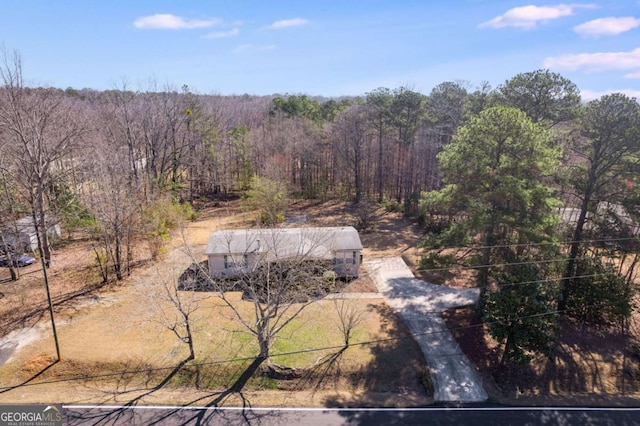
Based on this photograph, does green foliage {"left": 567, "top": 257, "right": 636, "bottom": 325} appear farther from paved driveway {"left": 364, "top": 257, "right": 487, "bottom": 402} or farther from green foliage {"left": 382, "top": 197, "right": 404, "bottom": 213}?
green foliage {"left": 382, "top": 197, "right": 404, "bottom": 213}

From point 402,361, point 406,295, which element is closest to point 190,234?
point 406,295

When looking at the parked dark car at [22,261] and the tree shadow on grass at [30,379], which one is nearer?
the tree shadow on grass at [30,379]

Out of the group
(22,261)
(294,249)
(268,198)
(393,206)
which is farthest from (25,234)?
(393,206)

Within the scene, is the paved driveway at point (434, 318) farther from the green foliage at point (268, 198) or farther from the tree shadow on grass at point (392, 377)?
the green foliage at point (268, 198)

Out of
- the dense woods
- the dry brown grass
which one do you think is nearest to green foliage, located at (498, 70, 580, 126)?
the dense woods

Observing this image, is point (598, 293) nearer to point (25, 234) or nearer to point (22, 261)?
point (22, 261)

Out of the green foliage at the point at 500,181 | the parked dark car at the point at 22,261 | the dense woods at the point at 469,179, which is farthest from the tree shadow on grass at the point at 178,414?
the parked dark car at the point at 22,261

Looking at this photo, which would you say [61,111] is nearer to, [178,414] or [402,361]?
[178,414]
